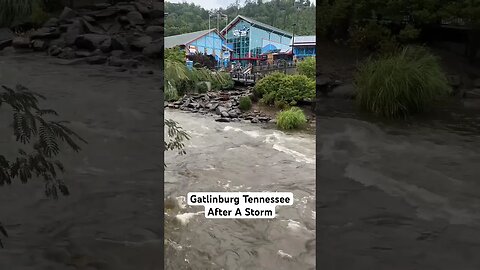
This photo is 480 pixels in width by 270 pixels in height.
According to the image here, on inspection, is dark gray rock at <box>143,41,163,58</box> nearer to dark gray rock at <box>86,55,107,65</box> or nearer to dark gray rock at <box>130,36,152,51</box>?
dark gray rock at <box>130,36,152,51</box>

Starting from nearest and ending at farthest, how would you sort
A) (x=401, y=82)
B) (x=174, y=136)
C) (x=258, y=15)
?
(x=258, y=15) → (x=174, y=136) → (x=401, y=82)

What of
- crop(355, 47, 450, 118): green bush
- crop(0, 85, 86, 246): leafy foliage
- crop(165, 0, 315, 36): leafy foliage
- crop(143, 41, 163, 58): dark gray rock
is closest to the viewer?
crop(0, 85, 86, 246): leafy foliage

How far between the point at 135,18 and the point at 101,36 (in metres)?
Result: 0.14

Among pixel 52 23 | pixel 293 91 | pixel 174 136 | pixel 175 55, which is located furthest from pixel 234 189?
pixel 52 23

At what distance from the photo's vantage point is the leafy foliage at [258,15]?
1.35 meters

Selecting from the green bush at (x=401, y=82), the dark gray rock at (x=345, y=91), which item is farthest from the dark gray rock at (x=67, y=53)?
the green bush at (x=401, y=82)

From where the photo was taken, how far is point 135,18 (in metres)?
1.48

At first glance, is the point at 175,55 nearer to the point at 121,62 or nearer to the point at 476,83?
the point at 121,62

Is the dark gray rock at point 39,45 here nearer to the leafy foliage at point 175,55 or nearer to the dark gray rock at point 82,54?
the dark gray rock at point 82,54

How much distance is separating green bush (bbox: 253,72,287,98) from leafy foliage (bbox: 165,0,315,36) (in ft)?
0.50

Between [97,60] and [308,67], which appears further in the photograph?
[97,60]

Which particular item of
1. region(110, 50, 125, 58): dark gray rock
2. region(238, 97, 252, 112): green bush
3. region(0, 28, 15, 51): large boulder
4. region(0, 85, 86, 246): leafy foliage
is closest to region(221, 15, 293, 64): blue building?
region(238, 97, 252, 112): green bush

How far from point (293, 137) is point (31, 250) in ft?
3.30

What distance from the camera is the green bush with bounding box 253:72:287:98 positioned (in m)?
1.45
